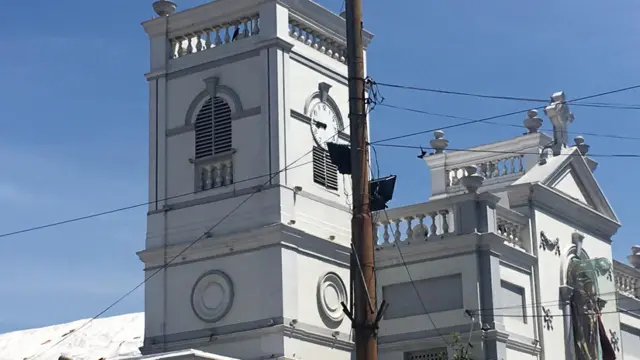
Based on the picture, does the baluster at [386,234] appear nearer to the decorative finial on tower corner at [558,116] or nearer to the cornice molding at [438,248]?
the cornice molding at [438,248]

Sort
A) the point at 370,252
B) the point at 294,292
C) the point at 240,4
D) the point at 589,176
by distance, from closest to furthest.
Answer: the point at 370,252, the point at 294,292, the point at 240,4, the point at 589,176

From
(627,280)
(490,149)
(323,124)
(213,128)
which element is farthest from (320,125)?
(627,280)

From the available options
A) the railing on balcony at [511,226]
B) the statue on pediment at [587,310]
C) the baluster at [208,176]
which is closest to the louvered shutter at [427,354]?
the railing on balcony at [511,226]

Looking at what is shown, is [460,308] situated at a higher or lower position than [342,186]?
lower

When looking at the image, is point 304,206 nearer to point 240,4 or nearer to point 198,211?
point 198,211

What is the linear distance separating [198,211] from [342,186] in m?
A: 3.63

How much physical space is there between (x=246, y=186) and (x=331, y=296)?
3.21 m

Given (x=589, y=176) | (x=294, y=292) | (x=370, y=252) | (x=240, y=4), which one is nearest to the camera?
(x=370, y=252)

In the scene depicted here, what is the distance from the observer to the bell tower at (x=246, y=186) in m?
28.8

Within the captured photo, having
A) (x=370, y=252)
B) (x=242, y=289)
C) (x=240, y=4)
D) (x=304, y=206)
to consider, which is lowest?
(x=370, y=252)

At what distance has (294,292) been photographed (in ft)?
93.7

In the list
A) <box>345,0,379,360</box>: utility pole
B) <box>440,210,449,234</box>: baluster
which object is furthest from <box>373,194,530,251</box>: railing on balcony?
<box>345,0,379,360</box>: utility pole

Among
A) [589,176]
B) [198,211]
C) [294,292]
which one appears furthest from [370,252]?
[589,176]

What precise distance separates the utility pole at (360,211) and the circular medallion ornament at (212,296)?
1117 centimetres
